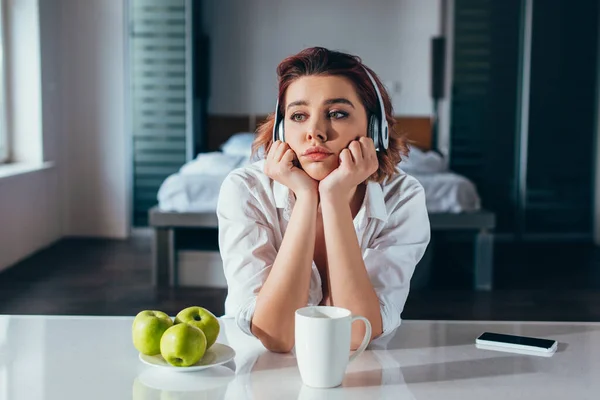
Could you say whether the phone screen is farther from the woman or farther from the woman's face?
the woman's face

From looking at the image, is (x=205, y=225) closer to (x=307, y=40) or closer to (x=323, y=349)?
(x=307, y=40)

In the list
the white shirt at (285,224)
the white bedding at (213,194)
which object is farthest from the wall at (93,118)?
the white shirt at (285,224)

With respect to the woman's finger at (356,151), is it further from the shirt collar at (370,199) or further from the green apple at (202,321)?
the green apple at (202,321)

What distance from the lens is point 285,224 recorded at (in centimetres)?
148

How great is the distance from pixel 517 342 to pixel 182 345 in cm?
53

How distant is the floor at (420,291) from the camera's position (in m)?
3.46

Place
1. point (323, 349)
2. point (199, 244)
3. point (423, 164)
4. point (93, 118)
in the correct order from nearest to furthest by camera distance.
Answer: point (323, 349) → point (199, 244) → point (423, 164) → point (93, 118)

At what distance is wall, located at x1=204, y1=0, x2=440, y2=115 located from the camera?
5.75 meters

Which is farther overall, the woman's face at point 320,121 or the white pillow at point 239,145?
the white pillow at point 239,145

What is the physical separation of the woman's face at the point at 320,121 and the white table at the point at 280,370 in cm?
32

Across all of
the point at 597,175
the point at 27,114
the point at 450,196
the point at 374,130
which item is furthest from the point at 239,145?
the point at 374,130

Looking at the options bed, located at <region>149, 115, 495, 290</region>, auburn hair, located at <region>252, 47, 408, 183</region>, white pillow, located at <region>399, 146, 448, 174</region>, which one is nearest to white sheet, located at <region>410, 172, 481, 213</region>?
bed, located at <region>149, 115, 495, 290</region>

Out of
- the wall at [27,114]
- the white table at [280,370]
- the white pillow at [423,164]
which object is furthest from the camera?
the wall at [27,114]

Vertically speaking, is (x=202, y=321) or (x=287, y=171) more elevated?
(x=287, y=171)
